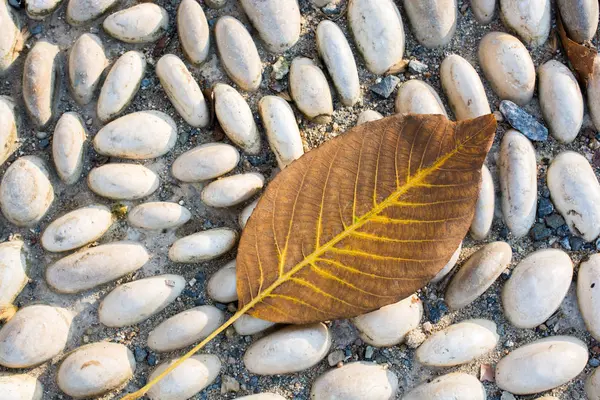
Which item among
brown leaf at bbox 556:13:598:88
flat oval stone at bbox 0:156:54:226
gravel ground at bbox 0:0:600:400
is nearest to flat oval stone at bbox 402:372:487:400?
gravel ground at bbox 0:0:600:400

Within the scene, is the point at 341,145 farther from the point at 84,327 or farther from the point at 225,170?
the point at 84,327

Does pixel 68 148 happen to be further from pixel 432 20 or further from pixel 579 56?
pixel 579 56

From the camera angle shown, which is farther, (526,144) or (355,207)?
(526,144)

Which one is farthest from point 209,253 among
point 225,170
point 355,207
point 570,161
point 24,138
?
point 570,161

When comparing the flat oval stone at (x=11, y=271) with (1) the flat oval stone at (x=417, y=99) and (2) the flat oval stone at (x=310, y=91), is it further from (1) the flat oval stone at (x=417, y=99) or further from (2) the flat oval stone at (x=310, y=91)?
(1) the flat oval stone at (x=417, y=99)

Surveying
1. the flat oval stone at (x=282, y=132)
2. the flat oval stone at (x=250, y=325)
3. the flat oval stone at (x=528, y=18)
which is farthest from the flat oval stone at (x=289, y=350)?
the flat oval stone at (x=528, y=18)

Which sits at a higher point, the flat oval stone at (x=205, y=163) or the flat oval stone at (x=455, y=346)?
the flat oval stone at (x=205, y=163)
